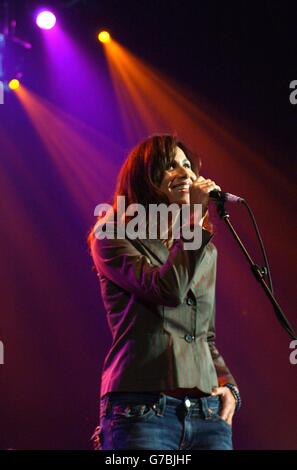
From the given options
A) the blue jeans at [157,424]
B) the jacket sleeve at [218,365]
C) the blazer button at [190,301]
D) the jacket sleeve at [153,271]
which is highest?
the jacket sleeve at [153,271]

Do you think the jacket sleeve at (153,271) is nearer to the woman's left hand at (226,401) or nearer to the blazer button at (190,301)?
the blazer button at (190,301)

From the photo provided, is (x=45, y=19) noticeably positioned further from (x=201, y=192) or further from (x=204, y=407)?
(x=204, y=407)

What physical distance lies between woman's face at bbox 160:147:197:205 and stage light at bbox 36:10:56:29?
3.01 meters

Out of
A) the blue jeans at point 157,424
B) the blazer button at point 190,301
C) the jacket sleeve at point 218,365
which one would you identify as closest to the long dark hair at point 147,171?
the blazer button at point 190,301

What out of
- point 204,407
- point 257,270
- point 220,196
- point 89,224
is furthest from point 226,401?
point 89,224

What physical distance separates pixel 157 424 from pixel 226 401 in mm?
319

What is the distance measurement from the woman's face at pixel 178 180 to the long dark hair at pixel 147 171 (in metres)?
0.02

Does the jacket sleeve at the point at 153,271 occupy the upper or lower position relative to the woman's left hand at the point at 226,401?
upper

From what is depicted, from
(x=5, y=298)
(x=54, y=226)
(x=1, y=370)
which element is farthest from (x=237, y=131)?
(x=1, y=370)

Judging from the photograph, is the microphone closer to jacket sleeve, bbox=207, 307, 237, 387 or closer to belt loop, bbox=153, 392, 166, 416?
jacket sleeve, bbox=207, 307, 237, 387

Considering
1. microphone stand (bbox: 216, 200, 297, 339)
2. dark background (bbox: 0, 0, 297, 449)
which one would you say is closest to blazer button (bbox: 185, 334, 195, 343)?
microphone stand (bbox: 216, 200, 297, 339)

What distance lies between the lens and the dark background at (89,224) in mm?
4082

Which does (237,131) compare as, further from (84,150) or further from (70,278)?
(70,278)

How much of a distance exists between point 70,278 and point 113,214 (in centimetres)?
265
